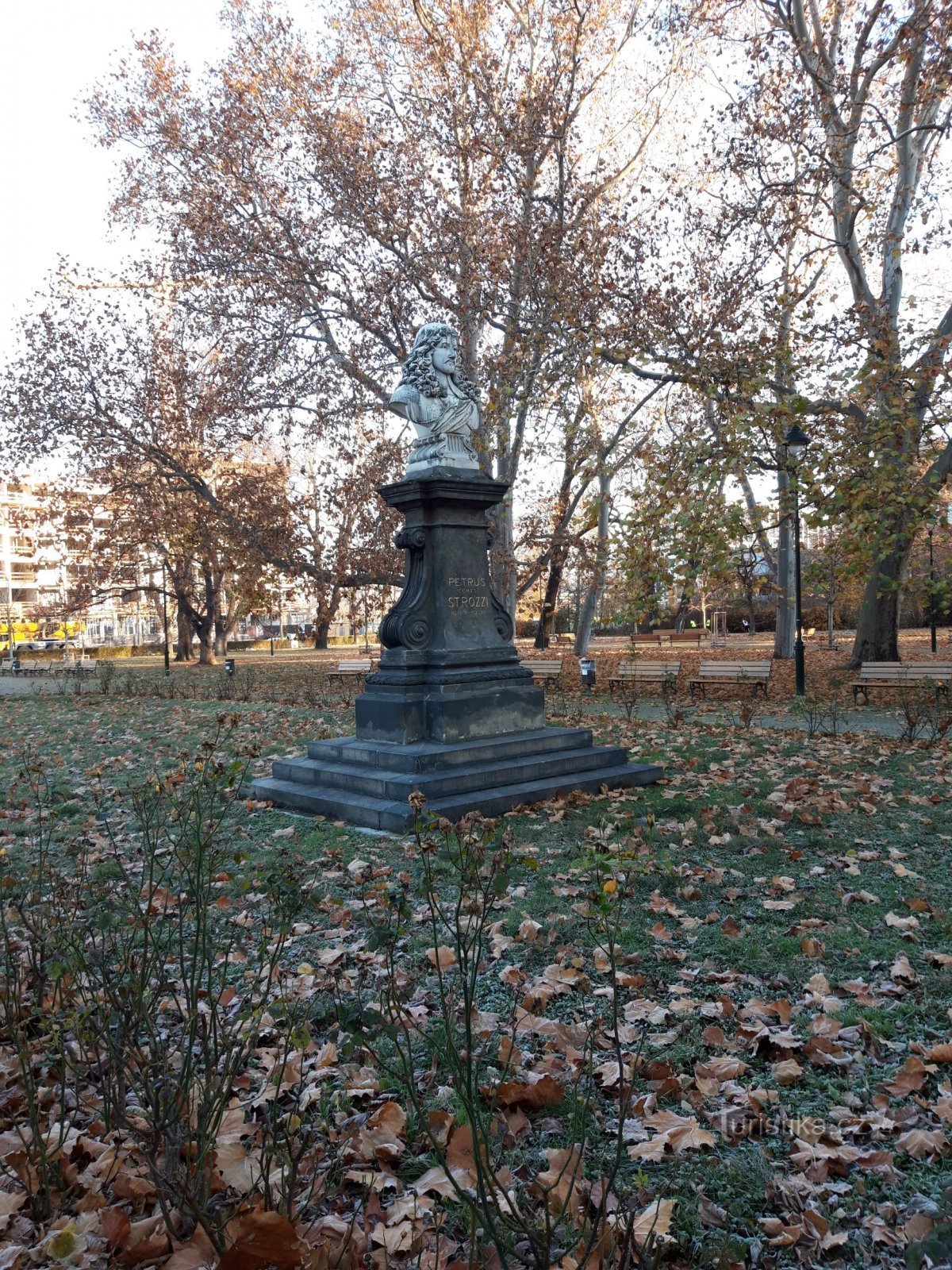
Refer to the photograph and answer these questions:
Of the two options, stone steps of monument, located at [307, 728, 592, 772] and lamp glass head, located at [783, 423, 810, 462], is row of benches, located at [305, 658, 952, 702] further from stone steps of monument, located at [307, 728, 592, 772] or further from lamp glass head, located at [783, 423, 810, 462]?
stone steps of monument, located at [307, 728, 592, 772]

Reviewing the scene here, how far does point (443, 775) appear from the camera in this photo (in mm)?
7227

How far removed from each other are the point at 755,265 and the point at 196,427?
15310 mm

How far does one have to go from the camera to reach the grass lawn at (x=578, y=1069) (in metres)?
2.29

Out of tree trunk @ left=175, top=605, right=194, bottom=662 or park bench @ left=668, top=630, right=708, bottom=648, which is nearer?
park bench @ left=668, top=630, right=708, bottom=648

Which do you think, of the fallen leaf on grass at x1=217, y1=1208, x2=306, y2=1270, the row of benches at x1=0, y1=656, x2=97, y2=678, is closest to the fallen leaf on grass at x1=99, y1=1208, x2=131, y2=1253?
the fallen leaf on grass at x1=217, y1=1208, x2=306, y2=1270

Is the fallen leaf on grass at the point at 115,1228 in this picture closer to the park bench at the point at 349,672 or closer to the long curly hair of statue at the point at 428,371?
the long curly hair of statue at the point at 428,371

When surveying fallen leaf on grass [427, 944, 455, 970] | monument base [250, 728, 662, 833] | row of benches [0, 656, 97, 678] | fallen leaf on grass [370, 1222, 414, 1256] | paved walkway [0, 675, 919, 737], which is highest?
row of benches [0, 656, 97, 678]

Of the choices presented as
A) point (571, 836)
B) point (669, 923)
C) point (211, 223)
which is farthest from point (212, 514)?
point (669, 923)

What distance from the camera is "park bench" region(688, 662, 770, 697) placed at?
1594 cm

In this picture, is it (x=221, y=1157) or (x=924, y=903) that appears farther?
(x=924, y=903)

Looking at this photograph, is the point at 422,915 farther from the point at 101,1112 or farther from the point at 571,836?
the point at 101,1112

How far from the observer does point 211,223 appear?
64.5ft

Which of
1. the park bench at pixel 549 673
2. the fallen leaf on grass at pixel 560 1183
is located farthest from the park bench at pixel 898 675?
the fallen leaf on grass at pixel 560 1183

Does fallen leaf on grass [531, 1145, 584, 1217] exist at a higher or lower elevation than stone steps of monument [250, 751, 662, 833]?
lower
